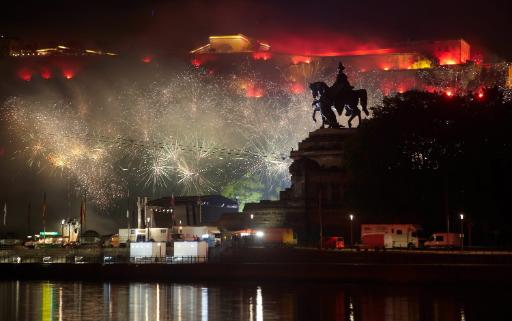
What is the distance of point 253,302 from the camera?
4062 cm

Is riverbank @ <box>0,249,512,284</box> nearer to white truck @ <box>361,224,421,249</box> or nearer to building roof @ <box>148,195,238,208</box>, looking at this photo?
white truck @ <box>361,224,421,249</box>

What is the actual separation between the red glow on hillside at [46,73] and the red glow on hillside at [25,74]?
1.67 meters

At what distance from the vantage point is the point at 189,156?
104 metres

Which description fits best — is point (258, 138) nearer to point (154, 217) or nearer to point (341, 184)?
point (154, 217)

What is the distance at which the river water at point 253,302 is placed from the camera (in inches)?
1431

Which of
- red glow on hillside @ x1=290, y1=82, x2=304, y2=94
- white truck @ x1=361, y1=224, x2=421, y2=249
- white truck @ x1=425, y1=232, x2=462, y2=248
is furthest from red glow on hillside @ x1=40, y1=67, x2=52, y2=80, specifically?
white truck @ x1=425, y1=232, x2=462, y2=248

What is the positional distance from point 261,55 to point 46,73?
101 ft

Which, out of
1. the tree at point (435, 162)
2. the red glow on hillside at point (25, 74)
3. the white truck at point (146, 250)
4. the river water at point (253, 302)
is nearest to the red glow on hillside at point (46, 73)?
the red glow on hillside at point (25, 74)

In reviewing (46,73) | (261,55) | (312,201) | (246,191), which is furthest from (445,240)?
(46,73)

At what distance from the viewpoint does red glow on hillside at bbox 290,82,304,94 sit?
122350 mm

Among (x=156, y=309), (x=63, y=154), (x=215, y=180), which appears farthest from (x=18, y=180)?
(x=156, y=309)

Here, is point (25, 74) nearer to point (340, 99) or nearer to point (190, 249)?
point (340, 99)

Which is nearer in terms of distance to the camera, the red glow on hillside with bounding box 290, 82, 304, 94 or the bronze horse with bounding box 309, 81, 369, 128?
the bronze horse with bounding box 309, 81, 369, 128

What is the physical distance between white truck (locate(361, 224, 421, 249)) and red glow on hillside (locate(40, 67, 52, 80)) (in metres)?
75.2
